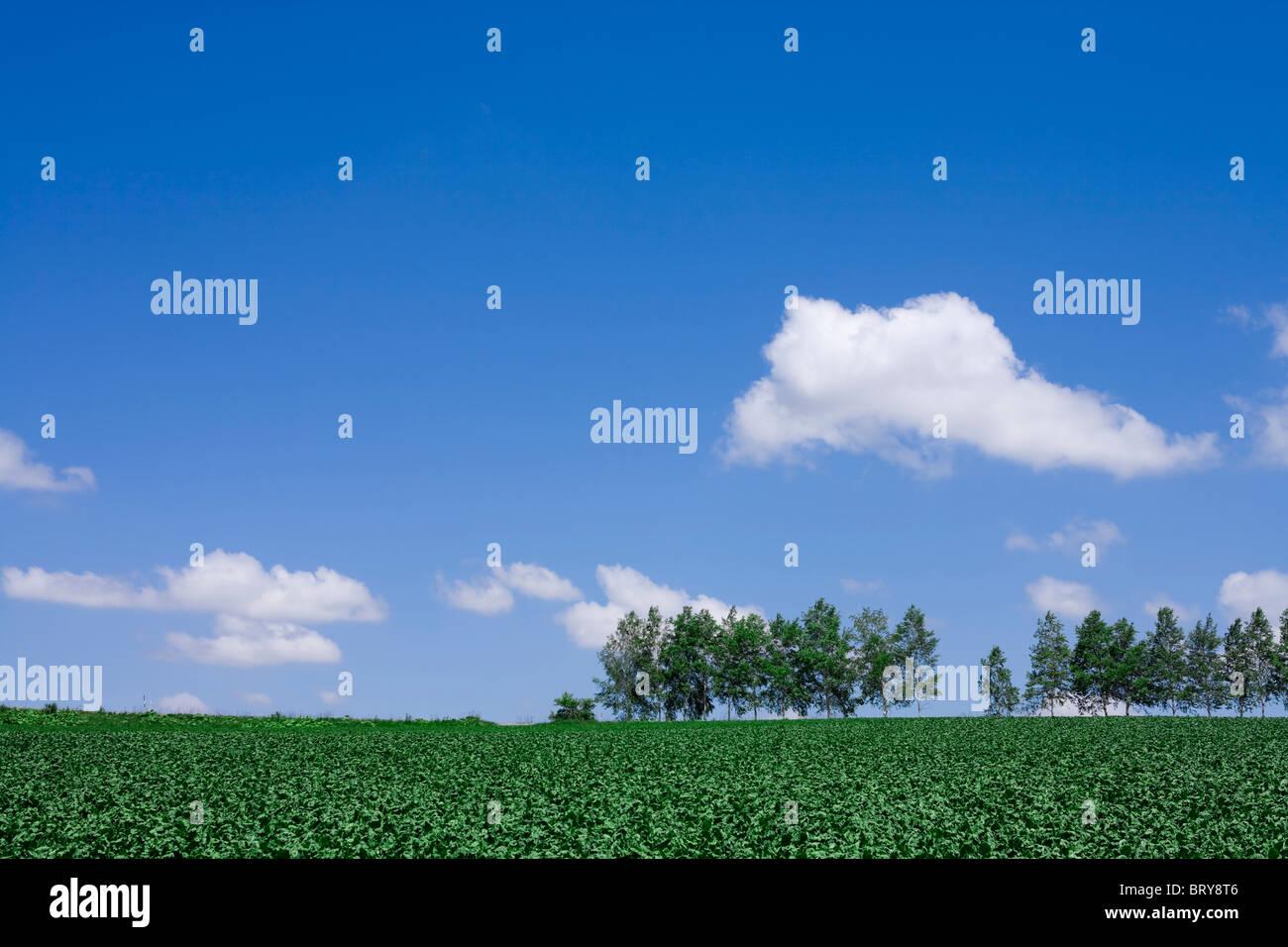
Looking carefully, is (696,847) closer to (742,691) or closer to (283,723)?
(283,723)

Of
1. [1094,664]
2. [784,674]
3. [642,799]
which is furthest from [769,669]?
[642,799]

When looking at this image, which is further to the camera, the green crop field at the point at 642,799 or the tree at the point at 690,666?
the tree at the point at 690,666

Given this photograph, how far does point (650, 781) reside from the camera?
31.1m

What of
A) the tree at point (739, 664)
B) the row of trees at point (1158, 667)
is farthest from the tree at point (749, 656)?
the row of trees at point (1158, 667)

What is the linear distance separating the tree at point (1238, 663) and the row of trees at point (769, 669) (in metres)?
28.0

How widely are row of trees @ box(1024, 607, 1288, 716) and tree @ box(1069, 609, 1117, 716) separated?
0.12m

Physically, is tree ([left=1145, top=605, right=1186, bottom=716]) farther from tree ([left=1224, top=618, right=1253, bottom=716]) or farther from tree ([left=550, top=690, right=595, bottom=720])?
tree ([left=550, top=690, right=595, bottom=720])

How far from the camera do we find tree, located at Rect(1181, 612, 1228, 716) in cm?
12362

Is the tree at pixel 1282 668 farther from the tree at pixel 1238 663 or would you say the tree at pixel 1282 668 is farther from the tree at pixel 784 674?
the tree at pixel 784 674

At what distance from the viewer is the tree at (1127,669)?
122 meters

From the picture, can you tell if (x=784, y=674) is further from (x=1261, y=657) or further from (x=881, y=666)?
(x=1261, y=657)
